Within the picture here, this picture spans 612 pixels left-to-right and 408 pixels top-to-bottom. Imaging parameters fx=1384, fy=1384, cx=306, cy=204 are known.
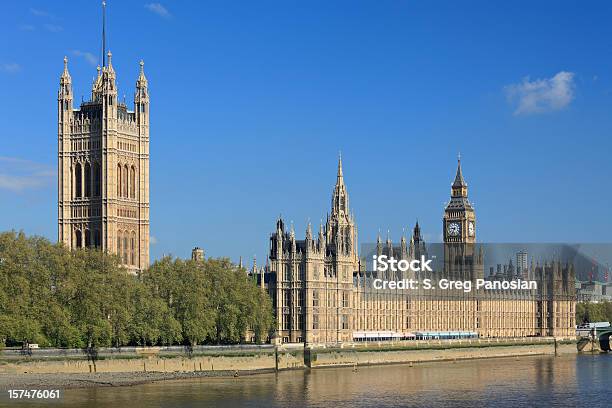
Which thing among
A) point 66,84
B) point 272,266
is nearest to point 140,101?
point 66,84

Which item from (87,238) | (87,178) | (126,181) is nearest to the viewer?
(87,238)

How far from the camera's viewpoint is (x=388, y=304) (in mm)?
193375

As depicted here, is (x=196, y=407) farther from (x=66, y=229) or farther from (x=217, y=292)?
(x=66, y=229)

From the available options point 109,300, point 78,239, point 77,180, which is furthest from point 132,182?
point 109,300

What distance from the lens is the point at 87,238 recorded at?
171m

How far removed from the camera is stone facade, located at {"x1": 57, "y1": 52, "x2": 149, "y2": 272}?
559 feet

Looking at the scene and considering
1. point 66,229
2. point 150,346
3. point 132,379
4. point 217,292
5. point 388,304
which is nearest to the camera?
point 132,379

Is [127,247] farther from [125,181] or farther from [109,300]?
[109,300]

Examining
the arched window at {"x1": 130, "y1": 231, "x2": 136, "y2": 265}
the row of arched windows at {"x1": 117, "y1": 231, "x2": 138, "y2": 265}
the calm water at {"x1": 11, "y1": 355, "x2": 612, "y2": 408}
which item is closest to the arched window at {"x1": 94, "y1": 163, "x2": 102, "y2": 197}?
the row of arched windows at {"x1": 117, "y1": 231, "x2": 138, "y2": 265}

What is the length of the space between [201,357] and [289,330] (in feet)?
100

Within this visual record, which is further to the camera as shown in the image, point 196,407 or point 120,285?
point 120,285

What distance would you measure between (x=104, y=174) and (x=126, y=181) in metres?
4.43

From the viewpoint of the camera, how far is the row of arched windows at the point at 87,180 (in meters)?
172

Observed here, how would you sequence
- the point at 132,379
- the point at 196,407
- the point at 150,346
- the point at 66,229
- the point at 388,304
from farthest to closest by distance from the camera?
the point at 388,304 → the point at 66,229 → the point at 150,346 → the point at 132,379 → the point at 196,407
